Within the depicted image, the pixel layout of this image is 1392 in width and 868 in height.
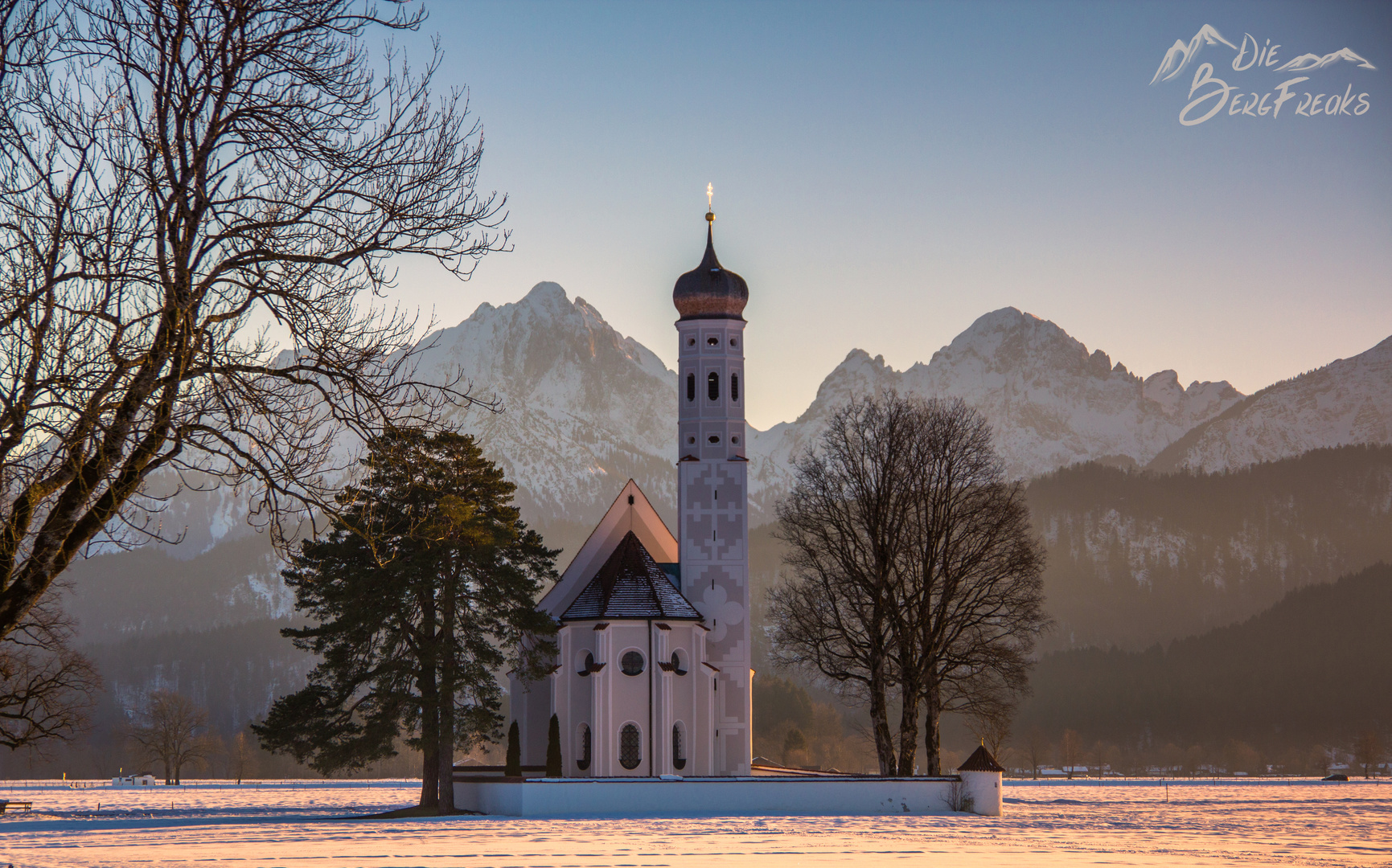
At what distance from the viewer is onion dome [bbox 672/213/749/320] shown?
56.2m

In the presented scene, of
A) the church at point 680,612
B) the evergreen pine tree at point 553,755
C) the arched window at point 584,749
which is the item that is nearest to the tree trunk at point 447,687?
the evergreen pine tree at point 553,755

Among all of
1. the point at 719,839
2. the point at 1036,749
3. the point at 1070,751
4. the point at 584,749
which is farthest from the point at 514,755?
the point at 1070,751

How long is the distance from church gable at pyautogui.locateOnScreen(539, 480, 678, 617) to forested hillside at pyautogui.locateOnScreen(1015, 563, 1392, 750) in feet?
401

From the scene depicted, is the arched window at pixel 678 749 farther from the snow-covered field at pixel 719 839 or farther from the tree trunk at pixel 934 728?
the snow-covered field at pixel 719 839

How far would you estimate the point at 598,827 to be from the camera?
3397cm

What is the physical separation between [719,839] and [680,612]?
21.8m

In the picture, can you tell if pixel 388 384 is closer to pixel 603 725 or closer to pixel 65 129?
pixel 65 129

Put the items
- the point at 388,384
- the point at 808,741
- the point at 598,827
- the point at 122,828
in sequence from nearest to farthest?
the point at 388,384
the point at 598,827
the point at 122,828
the point at 808,741

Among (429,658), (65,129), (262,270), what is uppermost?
(65,129)

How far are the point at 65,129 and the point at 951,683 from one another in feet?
118

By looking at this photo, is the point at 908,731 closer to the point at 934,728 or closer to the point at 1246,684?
the point at 934,728

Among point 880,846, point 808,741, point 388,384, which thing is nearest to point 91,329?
point 388,384

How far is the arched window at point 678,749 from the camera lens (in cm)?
4972

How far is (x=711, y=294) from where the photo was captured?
56188 mm
